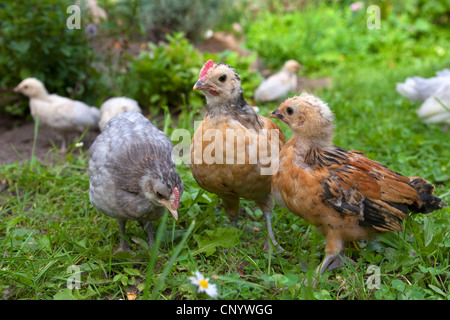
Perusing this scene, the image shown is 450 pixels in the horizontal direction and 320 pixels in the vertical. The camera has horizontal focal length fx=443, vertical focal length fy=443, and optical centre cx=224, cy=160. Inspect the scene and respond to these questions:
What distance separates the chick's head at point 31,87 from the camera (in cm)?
505

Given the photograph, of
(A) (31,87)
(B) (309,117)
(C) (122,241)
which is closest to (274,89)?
(A) (31,87)

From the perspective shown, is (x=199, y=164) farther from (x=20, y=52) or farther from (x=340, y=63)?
(x=340, y=63)

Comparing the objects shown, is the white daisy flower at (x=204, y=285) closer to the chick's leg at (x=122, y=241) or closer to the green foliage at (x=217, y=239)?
the green foliage at (x=217, y=239)

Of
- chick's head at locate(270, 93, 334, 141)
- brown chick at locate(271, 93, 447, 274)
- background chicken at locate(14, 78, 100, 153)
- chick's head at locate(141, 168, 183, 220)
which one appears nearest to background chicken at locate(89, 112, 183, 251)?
chick's head at locate(141, 168, 183, 220)

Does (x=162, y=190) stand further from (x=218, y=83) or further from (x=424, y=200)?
(x=424, y=200)

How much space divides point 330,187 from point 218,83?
3.30 ft

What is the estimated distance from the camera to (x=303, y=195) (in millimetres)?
2666

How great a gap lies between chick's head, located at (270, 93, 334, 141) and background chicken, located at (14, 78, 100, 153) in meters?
2.96

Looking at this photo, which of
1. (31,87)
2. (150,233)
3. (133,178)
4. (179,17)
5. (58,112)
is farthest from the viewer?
(179,17)

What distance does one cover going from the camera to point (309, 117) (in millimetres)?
2695

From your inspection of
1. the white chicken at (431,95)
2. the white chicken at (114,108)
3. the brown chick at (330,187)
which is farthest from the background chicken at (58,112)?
the white chicken at (431,95)

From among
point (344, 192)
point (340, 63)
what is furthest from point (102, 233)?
point (340, 63)

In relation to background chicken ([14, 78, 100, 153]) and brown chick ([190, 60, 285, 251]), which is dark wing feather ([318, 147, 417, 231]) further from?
background chicken ([14, 78, 100, 153])

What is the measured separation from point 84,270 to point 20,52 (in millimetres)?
3169
